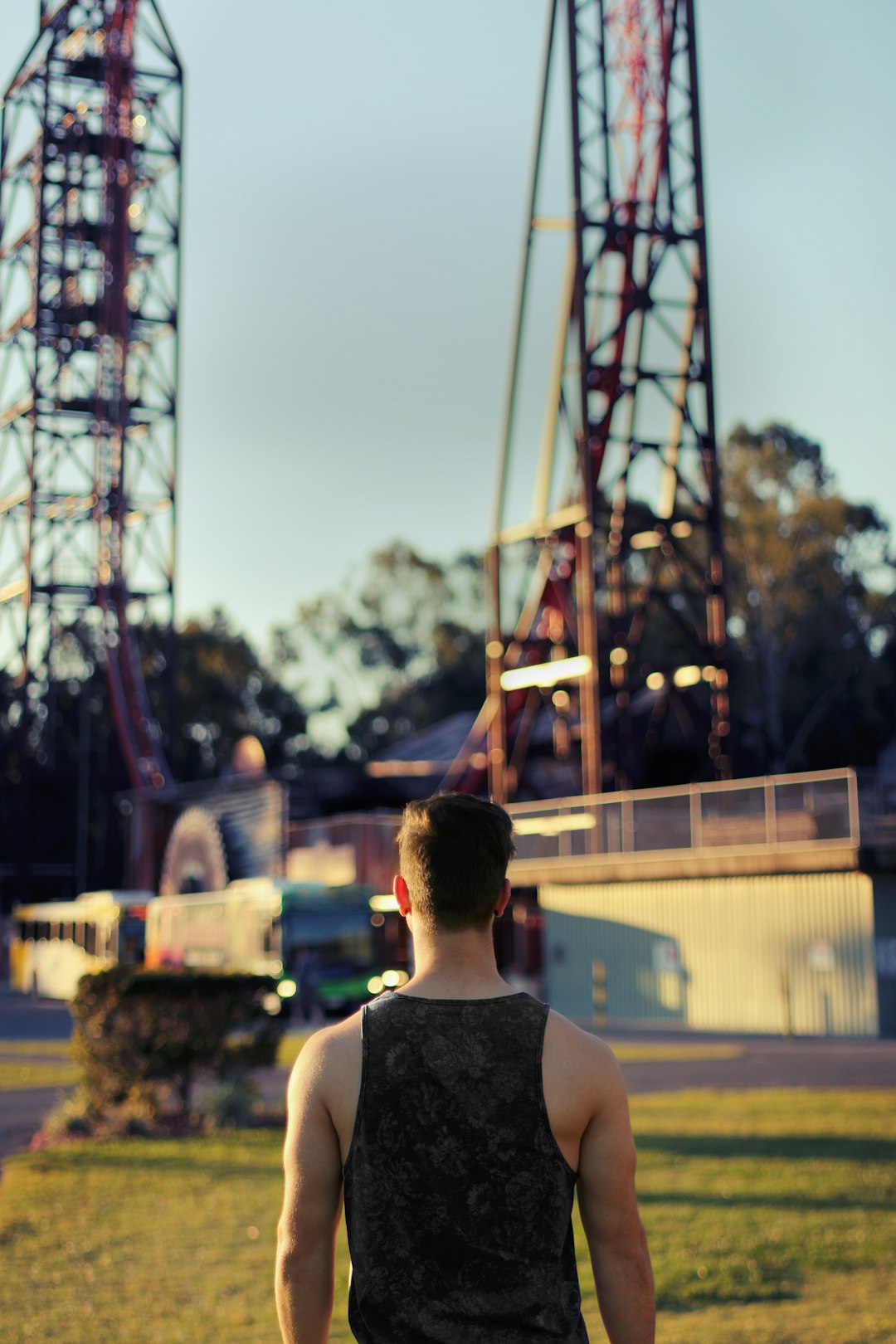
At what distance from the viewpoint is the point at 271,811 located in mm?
44531

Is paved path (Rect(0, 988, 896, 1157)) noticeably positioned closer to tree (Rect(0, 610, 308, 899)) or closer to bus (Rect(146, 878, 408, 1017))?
bus (Rect(146, 878, 408, 1017))

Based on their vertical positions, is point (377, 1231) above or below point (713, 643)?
below

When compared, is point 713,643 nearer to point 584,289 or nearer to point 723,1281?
point 584,289

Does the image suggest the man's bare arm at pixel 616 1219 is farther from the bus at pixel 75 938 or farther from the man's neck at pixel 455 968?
the bus at pixel 75 938

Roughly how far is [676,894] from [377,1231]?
2744 centimetres

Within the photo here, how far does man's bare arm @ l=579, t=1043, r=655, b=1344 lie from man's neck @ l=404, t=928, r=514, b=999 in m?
0.26

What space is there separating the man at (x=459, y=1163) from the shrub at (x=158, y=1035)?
12.3 metres

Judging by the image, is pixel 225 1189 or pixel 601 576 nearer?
pixel 225 1189

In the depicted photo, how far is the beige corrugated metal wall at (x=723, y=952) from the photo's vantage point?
2614 cm

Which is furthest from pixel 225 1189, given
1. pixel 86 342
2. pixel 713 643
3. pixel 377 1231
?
pixel 86 342

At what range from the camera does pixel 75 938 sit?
1626 inches

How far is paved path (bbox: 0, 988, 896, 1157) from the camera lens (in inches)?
679

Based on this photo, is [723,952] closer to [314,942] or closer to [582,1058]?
[314,942]

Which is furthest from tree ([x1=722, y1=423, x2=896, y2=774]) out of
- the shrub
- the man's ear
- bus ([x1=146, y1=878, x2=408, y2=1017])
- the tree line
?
the man's ear
